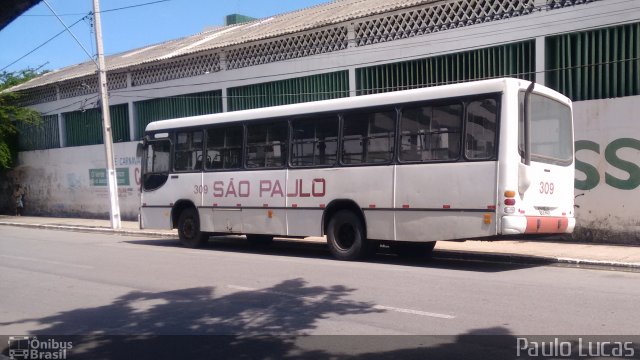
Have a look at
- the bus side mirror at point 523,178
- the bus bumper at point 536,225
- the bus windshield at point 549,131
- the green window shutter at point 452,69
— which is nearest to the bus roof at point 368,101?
the bus windshield at point 549,131

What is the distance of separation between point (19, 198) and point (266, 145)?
2117cm

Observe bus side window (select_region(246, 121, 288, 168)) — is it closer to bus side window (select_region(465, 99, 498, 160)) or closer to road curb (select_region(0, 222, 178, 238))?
bus side window (select_region(465, 99, 498, 160))

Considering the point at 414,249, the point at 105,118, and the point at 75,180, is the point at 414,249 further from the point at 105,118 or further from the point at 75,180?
the point at 75,180

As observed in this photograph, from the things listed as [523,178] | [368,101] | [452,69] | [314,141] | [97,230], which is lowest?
[97,230]

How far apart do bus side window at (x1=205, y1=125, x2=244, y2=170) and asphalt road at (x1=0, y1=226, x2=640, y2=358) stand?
224 centimetres

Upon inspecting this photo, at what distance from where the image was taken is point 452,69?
48.7 feet

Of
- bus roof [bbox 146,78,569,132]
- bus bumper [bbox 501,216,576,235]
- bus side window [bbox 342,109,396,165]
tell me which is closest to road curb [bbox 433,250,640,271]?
bus bumper [bbox 501,216,576,235]

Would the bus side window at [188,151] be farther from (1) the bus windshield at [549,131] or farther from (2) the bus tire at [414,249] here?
(1) the bus windshield at [549,131]


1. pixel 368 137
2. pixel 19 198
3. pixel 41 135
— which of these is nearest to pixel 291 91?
pixel 368 137

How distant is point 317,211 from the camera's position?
12000mm

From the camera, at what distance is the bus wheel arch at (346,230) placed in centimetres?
1143

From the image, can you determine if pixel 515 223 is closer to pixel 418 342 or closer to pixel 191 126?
pixel 418 342

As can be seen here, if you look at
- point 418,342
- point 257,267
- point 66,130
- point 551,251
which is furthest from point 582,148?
point 66,130

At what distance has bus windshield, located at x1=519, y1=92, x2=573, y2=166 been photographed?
392 inches
